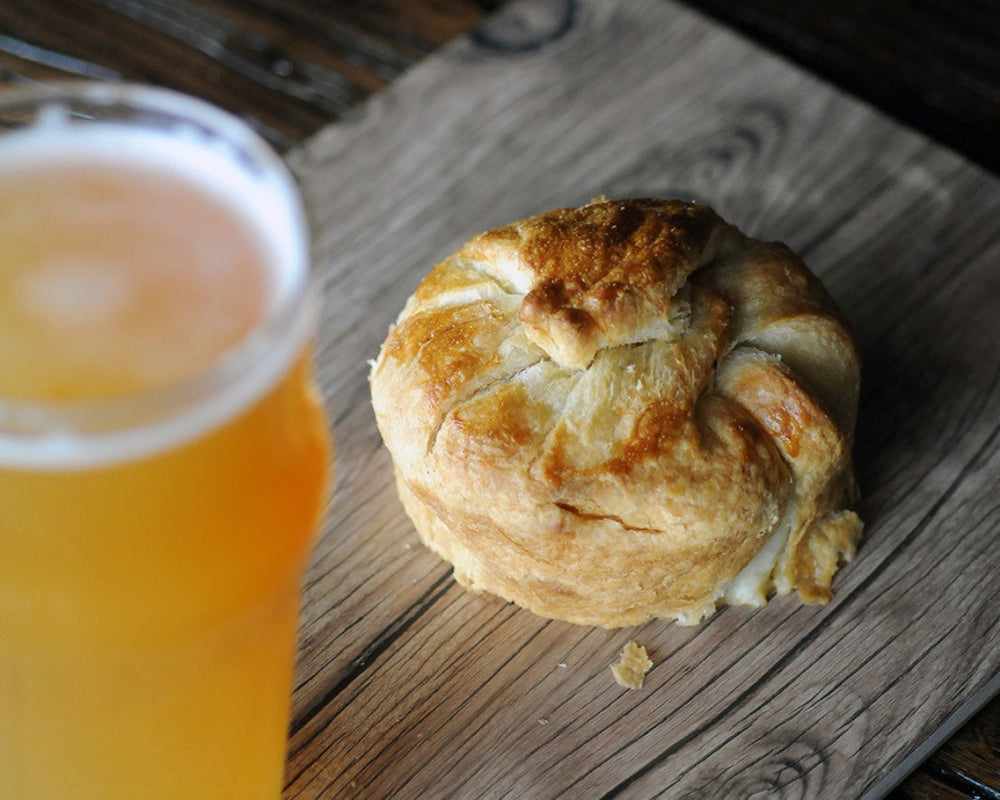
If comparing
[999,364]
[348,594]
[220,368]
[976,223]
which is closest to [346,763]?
[348,594]

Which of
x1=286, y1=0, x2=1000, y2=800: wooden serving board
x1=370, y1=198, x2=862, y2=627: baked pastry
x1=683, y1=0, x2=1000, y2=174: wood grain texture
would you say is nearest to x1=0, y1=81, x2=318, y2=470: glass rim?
x1=286, y1=0, x2=1000, y2=800: wooden serving board

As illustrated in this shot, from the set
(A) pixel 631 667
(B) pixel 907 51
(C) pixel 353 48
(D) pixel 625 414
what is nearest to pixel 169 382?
(D) pixel 625 414

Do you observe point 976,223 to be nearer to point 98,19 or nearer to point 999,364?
point 999,364

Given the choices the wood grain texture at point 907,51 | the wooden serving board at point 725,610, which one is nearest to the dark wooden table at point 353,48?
the wood grain texture at point 907,51

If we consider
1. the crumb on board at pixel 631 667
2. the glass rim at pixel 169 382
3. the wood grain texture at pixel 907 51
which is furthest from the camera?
the wood grain texture at pixel 907 51

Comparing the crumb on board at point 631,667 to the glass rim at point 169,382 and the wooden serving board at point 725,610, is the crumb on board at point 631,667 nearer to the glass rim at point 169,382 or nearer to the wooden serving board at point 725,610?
the wooden serving board at point 725,610
